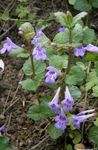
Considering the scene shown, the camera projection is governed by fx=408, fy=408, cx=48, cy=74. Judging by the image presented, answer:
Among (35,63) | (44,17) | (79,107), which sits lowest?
(79,107)

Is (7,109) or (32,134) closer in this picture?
(32,134)

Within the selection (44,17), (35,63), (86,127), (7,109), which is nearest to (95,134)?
(86,127)

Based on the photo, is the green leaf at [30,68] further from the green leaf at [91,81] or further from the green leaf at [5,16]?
the green leaf at [5,16]

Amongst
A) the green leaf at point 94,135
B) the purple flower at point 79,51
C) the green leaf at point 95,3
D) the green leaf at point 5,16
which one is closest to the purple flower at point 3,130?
the green leaf at point 94,135

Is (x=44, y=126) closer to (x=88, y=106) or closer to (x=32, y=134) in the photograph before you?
(x=32, y=134)

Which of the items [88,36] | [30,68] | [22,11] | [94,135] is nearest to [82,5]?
[22,11]

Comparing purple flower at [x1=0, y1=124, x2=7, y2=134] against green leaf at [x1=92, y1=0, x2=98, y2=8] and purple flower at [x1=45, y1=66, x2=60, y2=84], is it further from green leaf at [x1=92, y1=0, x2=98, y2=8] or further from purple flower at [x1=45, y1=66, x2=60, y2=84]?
green leaf at [x1=92, y1=0, x2=98, y2=8]

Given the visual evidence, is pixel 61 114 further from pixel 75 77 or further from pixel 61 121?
pixel 75 77
